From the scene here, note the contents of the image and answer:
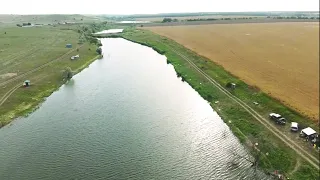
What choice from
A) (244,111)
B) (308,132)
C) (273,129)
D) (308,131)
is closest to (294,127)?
(308,131)

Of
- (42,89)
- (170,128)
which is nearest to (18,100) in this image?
(42,89)

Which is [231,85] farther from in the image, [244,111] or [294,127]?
[294,127]

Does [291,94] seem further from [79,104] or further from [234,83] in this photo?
[79,104]

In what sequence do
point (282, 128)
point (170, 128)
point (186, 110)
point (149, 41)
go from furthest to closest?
point (149, 41)
point (186, 110)
point (170, 128)
point (282, 128)

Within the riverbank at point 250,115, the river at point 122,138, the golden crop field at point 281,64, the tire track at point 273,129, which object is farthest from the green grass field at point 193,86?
the golden crop field at point 281,64

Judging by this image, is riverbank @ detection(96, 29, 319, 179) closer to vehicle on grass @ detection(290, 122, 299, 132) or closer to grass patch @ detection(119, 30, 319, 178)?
grass patch @ detection(119, 30, 319, 178)

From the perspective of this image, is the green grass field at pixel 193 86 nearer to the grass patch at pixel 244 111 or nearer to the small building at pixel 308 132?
the grass patch at pixel 244 111
